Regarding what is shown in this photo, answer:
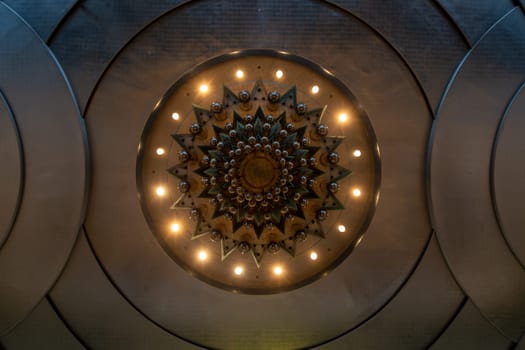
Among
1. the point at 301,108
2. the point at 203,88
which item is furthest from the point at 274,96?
the point at 203,88

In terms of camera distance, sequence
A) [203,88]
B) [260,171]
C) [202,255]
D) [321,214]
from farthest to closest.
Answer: [202,255], [203,88], [321,214], [260,171]

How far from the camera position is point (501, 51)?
4387 mm

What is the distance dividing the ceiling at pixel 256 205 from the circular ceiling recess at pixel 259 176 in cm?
6

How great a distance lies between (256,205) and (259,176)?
45cm

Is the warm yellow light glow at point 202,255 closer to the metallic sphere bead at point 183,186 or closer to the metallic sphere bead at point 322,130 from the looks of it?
the metallic sphere bead at point 183,186

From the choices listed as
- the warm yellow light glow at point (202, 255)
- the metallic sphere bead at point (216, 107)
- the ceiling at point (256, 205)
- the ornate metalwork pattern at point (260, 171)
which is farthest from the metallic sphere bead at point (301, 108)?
the warm yellow light glow at point (202, 255)

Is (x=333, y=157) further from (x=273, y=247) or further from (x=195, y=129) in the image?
(x=195, y=129)

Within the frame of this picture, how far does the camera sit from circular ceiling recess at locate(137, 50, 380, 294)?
4258 mm

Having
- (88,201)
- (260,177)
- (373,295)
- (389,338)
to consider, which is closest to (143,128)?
(88,201)

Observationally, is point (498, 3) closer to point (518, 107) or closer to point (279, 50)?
point (518, 107)

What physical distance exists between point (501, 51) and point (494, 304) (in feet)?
13.0

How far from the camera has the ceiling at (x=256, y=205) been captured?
432 cm

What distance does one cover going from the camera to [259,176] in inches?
165

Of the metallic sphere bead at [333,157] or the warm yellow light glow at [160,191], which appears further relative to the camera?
the warm yellow light glow at [160,191]
